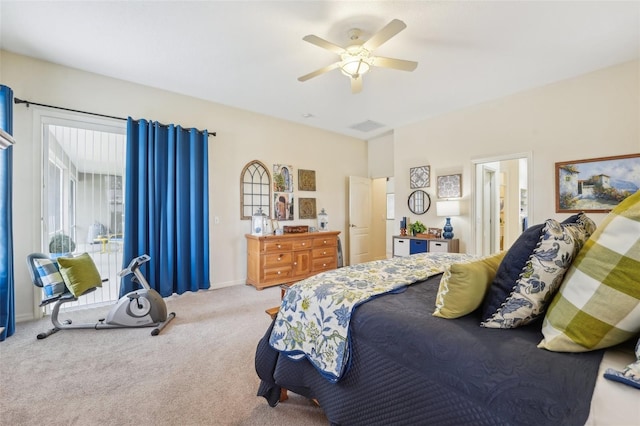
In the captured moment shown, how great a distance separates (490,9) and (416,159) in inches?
111

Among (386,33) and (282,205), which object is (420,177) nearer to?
(282,205)

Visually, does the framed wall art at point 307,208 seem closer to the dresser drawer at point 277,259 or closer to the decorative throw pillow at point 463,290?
the dresser drawer at point 277,259

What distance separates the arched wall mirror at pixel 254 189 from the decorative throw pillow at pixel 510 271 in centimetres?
381

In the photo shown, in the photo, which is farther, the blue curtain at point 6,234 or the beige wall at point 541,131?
the beige wall at point 541,131

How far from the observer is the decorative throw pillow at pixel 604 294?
2.56 feet

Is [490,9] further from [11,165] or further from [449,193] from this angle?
[11,165]

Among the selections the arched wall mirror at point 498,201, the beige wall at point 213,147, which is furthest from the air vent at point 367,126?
the arched wall mirror at point 498,201

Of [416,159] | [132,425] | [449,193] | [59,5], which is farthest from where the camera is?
[416,159]

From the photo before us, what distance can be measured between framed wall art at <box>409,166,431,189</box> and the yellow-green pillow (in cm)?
474

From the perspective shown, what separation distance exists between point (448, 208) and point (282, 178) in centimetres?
281

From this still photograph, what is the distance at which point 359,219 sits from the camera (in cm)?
582

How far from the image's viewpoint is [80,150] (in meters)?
3.25

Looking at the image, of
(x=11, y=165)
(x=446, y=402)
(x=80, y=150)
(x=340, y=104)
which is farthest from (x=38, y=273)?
(x=340, y=104)

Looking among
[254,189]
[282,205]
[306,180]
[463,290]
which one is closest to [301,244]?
[282,205]
